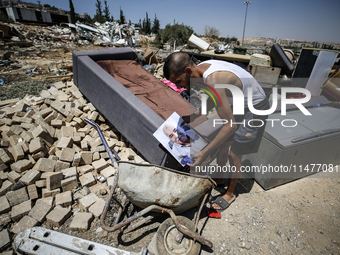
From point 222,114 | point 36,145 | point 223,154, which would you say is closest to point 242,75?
point 222,114

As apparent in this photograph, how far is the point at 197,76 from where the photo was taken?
1.83 m

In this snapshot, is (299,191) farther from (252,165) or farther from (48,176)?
(48,176)

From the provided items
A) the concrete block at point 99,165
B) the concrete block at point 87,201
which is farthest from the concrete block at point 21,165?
the concrete block at point 87,201

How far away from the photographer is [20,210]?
2.12m

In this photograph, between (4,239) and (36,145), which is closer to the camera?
(4,239)

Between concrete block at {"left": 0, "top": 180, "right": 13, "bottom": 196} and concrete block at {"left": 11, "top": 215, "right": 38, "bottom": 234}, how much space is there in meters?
0.53

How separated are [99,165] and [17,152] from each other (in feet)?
3.67

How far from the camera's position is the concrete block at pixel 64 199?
7.43 ft

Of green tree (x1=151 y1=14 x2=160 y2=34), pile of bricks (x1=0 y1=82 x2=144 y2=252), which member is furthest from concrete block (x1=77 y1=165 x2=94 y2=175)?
green tree (x1=151 y1=14 x2=160 y2=34)

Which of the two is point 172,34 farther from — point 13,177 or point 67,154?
point 13,177

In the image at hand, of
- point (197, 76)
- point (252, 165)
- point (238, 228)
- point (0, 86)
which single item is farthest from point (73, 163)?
point (0, 86)

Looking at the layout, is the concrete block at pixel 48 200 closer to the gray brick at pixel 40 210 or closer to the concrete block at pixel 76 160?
the gray brick at pixel 40 210

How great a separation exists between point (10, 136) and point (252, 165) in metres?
3.78

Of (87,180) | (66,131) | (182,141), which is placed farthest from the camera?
(66,131)
